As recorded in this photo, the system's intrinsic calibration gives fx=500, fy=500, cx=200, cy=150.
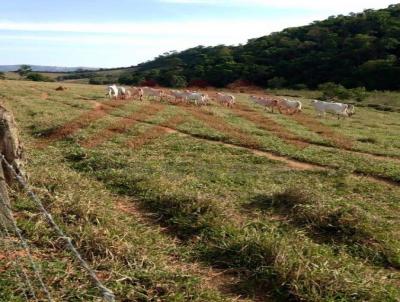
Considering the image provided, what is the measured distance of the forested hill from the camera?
59.5 meters

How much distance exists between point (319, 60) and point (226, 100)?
111ft

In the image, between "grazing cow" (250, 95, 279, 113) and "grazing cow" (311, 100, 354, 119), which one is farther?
"grazing cow" (250, 95, 279, 113)

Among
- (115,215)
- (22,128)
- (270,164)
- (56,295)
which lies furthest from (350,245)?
(22,128)

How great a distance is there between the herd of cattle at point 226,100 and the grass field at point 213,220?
1347cm

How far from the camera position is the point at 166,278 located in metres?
6.67

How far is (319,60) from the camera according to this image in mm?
65375

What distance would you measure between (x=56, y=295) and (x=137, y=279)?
1.05 m

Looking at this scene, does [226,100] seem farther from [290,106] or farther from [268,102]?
[290,106]

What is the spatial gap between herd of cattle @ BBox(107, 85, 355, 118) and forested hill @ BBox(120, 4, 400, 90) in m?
25.5

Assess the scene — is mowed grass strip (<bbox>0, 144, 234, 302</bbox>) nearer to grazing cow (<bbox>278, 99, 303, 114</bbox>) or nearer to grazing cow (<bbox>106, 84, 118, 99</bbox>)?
grazing cow (<bbox>278, 99, 303, 114</bbox>)

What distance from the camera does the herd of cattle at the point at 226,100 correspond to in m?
31.9

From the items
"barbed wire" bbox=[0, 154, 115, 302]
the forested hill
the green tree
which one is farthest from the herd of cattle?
the green tree

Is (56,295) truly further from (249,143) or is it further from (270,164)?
(249,143)

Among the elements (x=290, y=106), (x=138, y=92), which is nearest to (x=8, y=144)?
(x=290, y=106)
